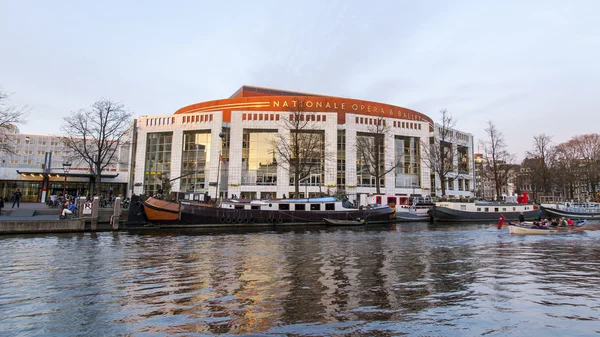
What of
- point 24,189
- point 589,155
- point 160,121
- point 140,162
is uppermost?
point 160,121

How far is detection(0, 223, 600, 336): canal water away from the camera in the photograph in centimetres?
693

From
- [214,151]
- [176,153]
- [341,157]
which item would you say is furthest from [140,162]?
[341,157]

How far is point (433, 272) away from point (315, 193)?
158 feet

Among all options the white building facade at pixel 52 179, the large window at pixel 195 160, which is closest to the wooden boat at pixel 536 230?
the large window at pixel 195 160

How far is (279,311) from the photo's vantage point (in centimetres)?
782

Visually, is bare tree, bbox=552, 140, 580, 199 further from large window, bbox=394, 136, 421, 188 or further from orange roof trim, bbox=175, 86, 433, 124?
orange roof trim, bbox=175, 86, 433, 124

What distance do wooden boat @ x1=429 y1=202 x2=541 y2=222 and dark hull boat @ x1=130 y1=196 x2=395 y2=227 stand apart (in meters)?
7.76

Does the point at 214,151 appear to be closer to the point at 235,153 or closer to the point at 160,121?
→ the point at 235,153

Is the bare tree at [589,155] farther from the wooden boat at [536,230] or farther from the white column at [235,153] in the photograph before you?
the white column at [235,153]

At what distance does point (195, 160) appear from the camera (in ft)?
211

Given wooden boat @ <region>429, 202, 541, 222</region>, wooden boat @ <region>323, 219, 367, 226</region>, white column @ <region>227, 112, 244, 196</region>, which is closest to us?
wooden boat @ <region>323, 219, 367, 226</region>

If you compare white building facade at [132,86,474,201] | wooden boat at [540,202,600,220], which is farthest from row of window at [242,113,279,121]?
wooden boat at [540,202,600,220]

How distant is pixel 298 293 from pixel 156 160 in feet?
208

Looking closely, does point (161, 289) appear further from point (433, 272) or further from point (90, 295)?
point (433, 272)
